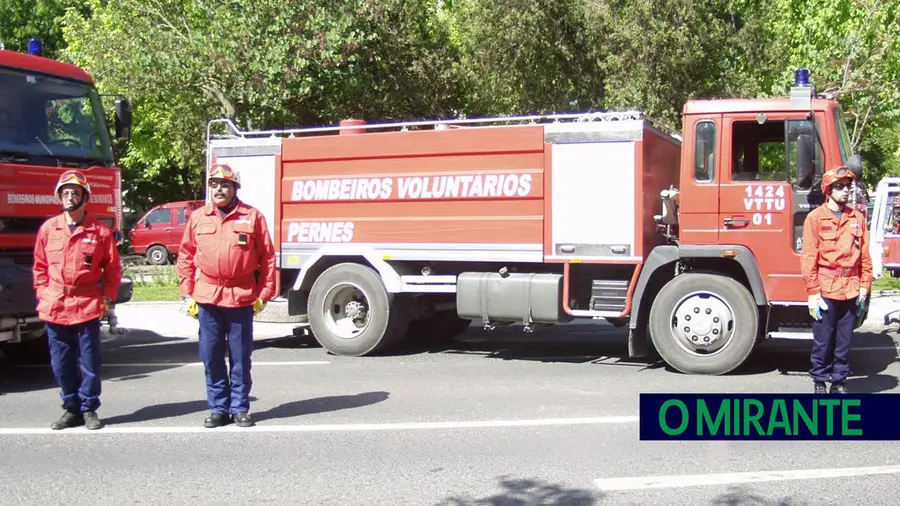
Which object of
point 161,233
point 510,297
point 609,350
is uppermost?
point 161,233

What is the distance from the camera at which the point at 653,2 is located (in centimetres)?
2159

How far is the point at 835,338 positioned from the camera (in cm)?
712

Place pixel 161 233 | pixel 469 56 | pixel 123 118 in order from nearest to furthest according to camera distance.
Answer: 1. pixel 123 118
2. pixel 469 56
3. pixel 161 233

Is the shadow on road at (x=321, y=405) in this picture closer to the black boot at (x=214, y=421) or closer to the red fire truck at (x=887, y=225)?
the black boot at (x=214, y=421)

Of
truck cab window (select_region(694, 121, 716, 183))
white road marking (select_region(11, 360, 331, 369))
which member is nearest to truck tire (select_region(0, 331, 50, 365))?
white road marking (select_region(11, 360, 331, 369))

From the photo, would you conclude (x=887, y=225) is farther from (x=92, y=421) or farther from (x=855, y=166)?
(x=92, y=421)

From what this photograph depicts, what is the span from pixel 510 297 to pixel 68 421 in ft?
14.0

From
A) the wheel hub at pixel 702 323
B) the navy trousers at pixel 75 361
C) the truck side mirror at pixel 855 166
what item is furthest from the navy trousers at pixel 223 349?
the truck side mirror at pixel 855 166

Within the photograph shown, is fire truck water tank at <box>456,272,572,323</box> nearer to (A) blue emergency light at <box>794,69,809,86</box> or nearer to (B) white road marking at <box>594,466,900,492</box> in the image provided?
(A) blue emergency light at <box>794,69,809,86</box>

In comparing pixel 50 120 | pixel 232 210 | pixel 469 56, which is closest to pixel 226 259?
pixel 232 210

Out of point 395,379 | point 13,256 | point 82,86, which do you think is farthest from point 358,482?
point 82,86

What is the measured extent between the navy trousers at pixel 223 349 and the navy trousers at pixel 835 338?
4260 mm

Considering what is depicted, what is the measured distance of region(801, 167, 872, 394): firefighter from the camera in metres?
7.02

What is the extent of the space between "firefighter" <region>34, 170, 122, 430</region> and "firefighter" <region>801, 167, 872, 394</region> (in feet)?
17.3
